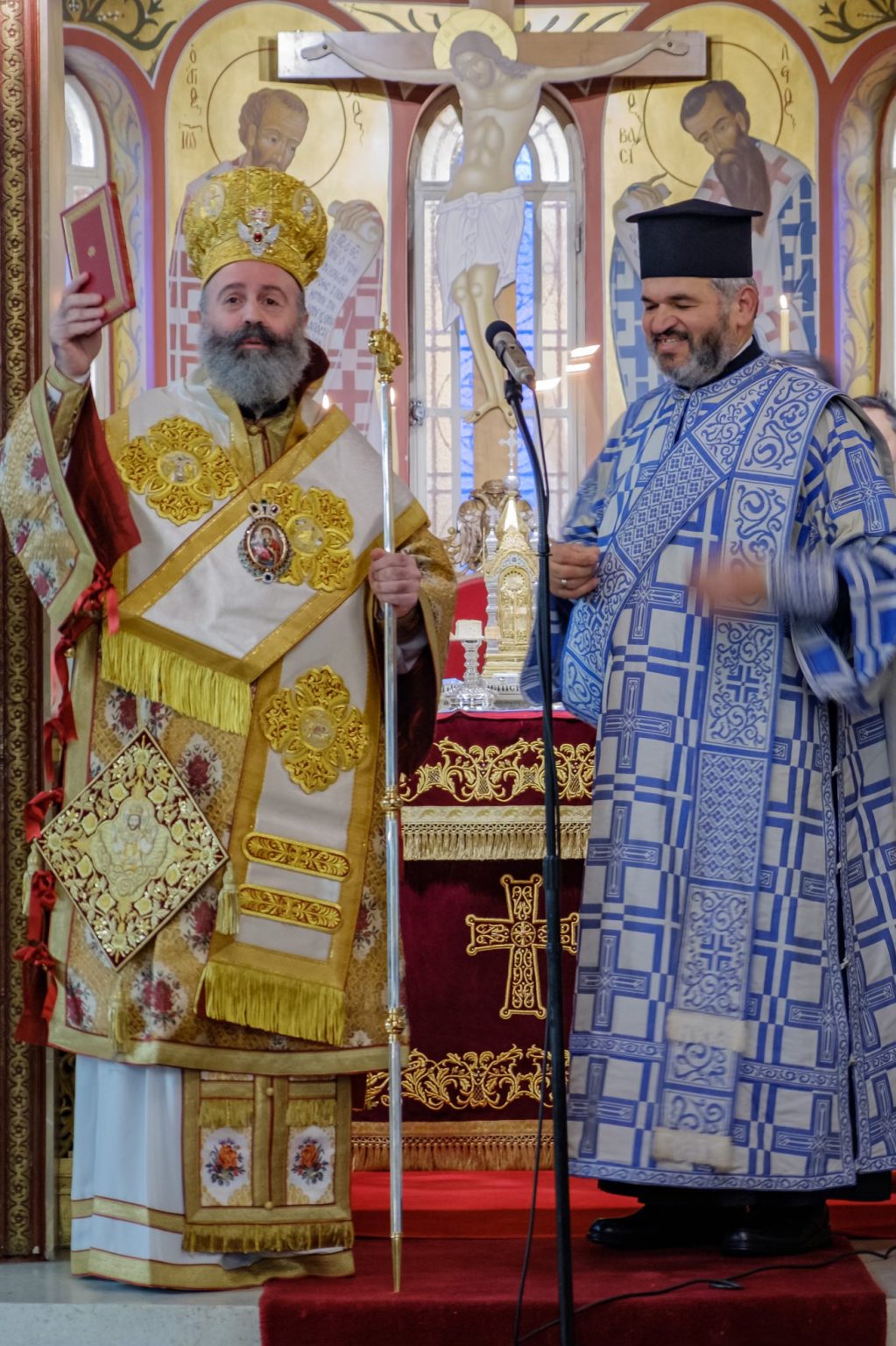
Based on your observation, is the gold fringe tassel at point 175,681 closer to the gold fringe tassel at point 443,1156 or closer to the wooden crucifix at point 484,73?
the gold fringe tassel at point 443,1156

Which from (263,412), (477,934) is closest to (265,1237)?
(477,934)

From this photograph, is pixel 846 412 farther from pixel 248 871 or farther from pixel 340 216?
pixel 340 216

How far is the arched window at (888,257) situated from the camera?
10359 millimetres

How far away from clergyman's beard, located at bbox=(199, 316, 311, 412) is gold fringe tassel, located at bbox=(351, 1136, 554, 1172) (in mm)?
2254

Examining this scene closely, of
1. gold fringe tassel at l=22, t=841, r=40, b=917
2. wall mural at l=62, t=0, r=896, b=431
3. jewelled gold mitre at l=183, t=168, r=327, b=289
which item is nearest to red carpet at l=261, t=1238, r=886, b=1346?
gold fringe tassel at l=22, t=841, r=40, b=917

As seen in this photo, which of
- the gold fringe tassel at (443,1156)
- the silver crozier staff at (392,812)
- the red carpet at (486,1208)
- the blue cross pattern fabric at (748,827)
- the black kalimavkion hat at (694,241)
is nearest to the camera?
the silver crozier staff at (392,812)

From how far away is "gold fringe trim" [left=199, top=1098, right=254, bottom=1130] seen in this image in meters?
3.86

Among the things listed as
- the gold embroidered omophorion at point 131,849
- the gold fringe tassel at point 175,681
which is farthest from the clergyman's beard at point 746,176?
the gold embroidered omophorion at point 131,849

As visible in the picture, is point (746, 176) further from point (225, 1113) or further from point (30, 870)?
point (225, 1113)

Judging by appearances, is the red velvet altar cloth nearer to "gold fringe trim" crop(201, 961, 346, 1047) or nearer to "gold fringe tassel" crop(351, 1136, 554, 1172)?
"gold fringe tassel" crop(351, 1136, 554, 1172)

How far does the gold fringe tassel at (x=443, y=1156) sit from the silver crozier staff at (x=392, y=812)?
1403mm

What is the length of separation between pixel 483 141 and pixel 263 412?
696cm

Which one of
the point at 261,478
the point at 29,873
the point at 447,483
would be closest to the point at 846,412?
the point at 261,478

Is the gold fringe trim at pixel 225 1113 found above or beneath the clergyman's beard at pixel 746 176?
beneath
